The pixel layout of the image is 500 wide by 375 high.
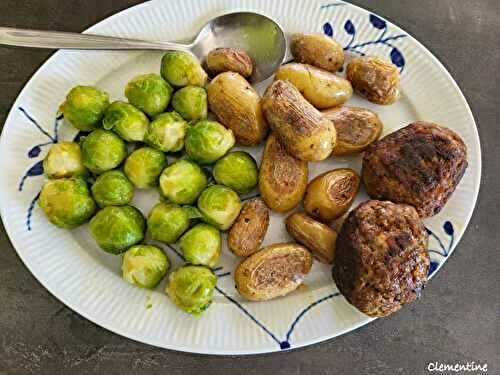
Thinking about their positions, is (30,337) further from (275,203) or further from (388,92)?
(388,92)

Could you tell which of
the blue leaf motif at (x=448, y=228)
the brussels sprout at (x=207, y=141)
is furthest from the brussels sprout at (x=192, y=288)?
the blue leaf motif at (x=448, y=228)

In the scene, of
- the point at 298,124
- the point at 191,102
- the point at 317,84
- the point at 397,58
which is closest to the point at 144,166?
the point at 191,102

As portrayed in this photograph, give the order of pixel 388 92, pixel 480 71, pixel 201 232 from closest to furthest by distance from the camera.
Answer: pixel 201 232 → pixel 388 92 → pixel 480 71

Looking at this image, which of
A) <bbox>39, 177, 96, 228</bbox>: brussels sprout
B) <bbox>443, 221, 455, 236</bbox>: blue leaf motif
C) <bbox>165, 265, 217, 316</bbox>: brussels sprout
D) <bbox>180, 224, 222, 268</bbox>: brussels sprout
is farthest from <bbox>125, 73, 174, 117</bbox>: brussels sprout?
<bbox>443, 221, 455, 236</bbox>: blue leaf motif

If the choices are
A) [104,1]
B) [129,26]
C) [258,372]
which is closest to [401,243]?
[258,372]

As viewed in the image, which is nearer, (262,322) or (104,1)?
(262,322)

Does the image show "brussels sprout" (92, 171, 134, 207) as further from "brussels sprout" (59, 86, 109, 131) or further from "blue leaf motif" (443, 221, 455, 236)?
"blue leaf motif" (443, 221, 455, 236)
